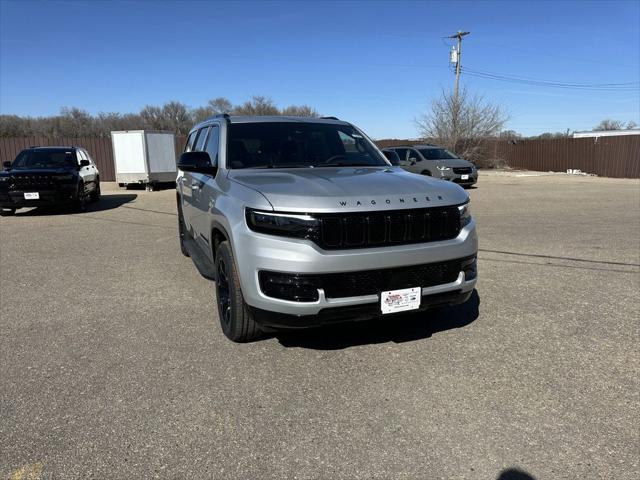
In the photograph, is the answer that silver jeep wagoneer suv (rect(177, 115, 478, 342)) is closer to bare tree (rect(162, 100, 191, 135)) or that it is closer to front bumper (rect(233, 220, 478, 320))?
front bumper (rect(233, 220, 478, 320))

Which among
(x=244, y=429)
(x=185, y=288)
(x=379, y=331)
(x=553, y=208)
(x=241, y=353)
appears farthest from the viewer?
(x=553, y=208)

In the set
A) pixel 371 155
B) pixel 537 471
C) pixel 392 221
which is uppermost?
pixel 371 155

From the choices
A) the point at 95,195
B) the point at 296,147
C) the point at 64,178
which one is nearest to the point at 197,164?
the point at 296,147

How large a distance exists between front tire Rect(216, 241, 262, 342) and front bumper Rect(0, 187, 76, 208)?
9.74 m

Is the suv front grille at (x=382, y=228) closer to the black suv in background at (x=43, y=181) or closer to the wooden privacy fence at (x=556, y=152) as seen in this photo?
the black suv in background at (x=43, y=181)

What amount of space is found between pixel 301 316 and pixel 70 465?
152 centimetres

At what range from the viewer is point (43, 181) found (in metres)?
11.8

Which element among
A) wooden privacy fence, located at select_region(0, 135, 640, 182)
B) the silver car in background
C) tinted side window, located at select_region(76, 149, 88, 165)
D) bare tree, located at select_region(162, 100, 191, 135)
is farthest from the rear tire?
bare tree, located at select_region(162, 100, 191, 135)

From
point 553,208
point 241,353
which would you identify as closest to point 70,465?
point 241,353

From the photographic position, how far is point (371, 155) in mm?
5027

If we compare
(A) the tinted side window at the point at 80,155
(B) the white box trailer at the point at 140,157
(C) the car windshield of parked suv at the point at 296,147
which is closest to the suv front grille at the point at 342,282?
(C) the car windshield of parked suv at the point at 296,147

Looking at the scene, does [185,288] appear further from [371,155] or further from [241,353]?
[371,155]

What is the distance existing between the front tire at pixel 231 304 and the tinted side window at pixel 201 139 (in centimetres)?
221

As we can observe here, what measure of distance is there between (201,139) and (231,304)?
294 centimetres
